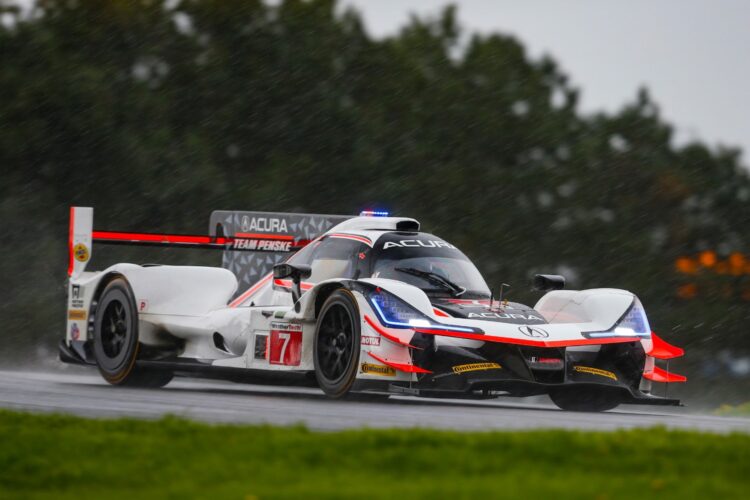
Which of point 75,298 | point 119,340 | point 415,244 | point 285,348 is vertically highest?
point 415,244

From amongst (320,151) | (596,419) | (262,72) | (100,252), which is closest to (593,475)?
(596,419)

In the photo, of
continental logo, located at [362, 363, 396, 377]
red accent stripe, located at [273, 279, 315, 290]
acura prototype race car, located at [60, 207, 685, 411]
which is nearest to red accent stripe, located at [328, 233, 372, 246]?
acura prototype race car, located at [60, 207, 685, 411]

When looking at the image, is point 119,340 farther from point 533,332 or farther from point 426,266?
point 533,332

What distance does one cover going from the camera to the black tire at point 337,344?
1151cm

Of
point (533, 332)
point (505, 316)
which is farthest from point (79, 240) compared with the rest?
point (533, 332)

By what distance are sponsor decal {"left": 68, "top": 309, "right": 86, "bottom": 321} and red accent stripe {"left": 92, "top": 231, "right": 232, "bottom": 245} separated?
0.82 meters

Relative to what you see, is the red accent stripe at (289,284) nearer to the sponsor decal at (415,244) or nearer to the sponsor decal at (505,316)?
the sponsor decal at (415,244)

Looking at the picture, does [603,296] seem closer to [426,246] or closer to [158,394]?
[426,246]

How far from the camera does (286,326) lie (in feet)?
41.0

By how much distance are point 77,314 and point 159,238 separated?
1122 millimetres

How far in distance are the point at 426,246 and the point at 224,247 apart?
3325 millimetres

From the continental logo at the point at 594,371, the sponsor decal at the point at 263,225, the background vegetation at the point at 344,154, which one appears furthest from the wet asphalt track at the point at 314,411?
the background vegetation at the point at 344,154

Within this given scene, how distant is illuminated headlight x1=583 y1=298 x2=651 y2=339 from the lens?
38.6ft

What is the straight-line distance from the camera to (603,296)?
12266 mm
